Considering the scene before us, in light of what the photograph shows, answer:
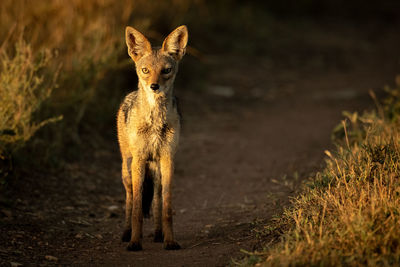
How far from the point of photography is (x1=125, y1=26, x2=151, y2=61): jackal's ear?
519 centimetres

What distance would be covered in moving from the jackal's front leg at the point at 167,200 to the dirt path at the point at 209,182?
14cm

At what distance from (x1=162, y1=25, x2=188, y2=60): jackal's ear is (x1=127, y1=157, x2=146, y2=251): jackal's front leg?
104cm

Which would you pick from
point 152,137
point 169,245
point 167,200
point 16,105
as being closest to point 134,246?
point 169,245

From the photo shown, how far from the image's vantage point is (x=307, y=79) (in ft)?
44.8

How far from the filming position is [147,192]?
215 inches

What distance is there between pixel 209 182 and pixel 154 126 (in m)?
2.67

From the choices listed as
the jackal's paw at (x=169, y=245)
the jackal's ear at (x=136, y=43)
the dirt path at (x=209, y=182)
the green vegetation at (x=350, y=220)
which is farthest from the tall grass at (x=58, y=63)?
the green vegetation at (x=350, y=220)

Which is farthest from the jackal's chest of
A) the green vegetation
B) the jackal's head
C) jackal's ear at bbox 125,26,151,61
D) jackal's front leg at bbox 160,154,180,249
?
the green vegetation

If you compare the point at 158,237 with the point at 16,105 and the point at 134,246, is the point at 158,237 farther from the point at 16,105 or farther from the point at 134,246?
the point at 16,105

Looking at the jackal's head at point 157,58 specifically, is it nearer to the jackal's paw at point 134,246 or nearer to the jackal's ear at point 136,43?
the jackal's ear at point 136,43

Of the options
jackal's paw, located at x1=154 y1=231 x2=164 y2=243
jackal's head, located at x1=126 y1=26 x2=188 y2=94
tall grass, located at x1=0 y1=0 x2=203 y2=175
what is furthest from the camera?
tall grass, located at x1=0 y1=0 x2=203 y2=175

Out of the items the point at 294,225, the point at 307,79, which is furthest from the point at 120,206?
the point at 307,79

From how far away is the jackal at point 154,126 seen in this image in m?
4.99

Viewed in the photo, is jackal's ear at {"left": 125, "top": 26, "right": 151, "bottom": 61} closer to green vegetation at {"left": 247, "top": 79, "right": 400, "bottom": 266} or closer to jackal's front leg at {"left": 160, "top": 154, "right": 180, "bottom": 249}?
jackal's front leg at {"left": 160, "top": 154, "right": 180, "bottom": 249}
